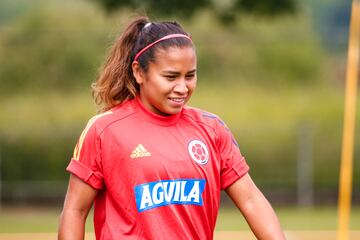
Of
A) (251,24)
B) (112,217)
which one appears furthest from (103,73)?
(251,24)

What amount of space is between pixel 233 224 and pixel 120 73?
1069 cm

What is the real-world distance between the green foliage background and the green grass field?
2.12 ft

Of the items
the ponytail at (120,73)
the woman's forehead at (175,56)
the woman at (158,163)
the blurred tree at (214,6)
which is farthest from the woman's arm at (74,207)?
the blurred tree at (214,6)

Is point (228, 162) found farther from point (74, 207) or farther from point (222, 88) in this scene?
point (222, 88)

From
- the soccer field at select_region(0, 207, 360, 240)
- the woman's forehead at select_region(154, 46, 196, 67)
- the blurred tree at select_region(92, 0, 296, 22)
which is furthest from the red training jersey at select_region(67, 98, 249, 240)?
the blurred tree at select_region(92, 0, 296, 22)

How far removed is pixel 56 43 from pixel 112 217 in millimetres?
16334

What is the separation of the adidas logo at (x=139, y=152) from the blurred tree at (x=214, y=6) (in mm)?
13105

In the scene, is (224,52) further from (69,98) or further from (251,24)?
(69,98)

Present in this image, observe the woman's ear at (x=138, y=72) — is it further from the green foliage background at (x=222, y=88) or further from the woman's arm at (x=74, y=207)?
the green foliage background at (x=222, y=88)

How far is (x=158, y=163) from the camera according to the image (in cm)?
430

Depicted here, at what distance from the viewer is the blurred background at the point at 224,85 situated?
1862 centimetres

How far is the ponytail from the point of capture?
459 cm

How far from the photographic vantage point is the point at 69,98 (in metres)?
20.3

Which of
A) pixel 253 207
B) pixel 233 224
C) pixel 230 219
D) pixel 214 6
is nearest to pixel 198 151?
pixel 253 207
